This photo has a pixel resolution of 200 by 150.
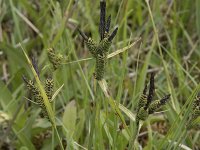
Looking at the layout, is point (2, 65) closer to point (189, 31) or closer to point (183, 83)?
point (183, 83)

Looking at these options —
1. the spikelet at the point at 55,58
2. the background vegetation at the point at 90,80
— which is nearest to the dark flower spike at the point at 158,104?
the background vegetation at the point at 90,80

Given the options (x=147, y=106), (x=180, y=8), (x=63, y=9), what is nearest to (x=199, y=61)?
(x=180, y=8)

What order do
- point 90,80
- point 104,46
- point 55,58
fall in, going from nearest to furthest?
point 104,46, point 55,58, point 90,80

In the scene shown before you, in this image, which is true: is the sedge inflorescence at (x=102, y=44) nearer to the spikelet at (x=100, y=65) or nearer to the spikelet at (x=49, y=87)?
the spikelet at (x=100, y=65)

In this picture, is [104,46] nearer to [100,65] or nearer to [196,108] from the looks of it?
[100,65]

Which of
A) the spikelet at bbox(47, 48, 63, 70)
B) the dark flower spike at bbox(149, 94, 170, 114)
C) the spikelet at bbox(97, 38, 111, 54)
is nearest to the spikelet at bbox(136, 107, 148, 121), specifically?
the dark flower spike at bbox(149, 94, 170, 114)

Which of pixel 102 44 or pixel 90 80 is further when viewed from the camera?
pixel 90 80

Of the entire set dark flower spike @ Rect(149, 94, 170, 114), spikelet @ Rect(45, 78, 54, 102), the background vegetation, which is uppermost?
spikelet @ Rect(45, 78, 54, 102)

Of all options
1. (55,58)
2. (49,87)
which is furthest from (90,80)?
(49,87)

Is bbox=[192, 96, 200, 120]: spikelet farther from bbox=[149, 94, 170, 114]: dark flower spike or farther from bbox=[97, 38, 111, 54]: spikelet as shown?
bbox=[97, 38, 111, 54]: spikelet

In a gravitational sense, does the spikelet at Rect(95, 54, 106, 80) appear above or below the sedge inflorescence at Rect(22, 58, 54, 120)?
above
